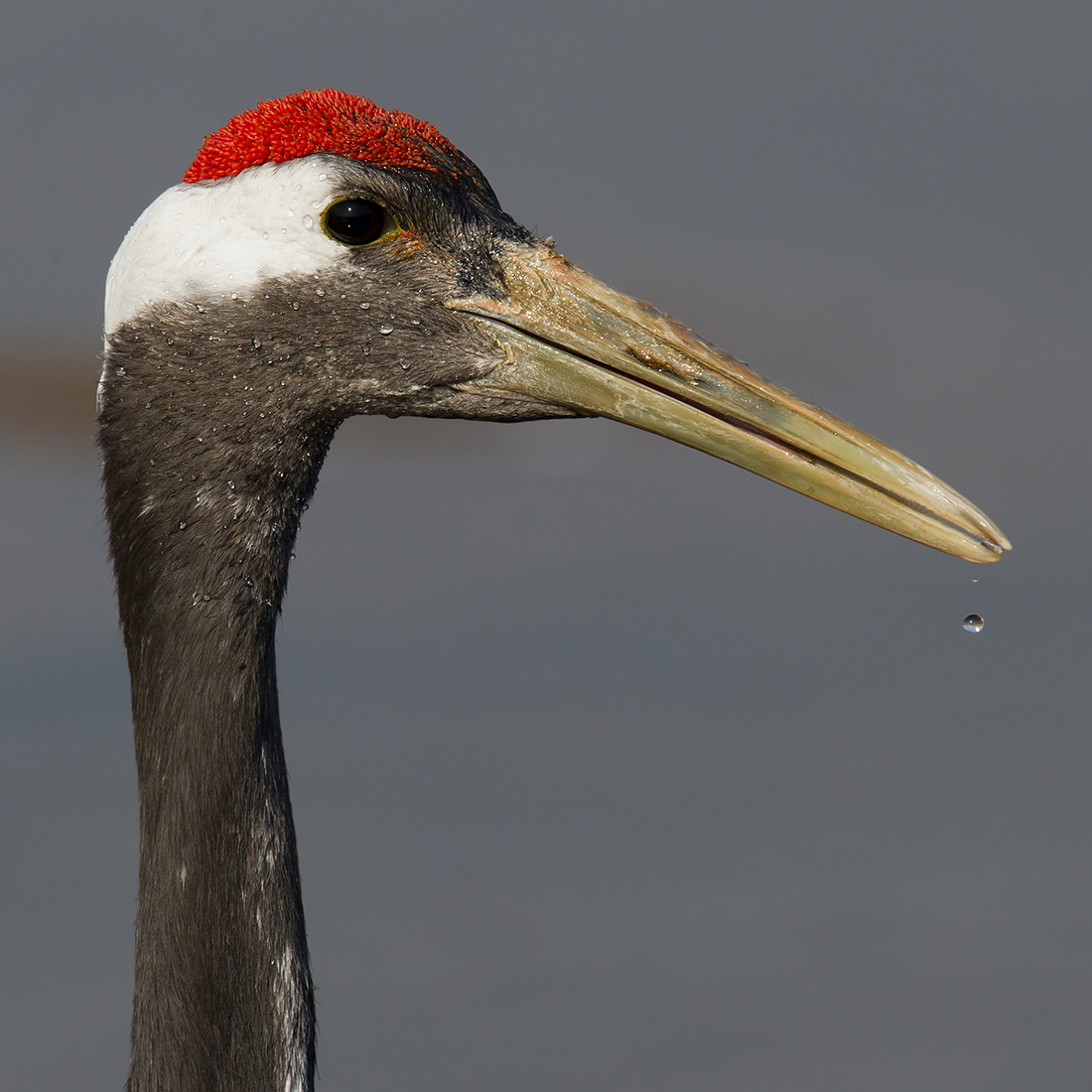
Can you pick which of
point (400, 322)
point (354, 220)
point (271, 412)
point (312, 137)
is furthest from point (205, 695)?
point (312, 137)

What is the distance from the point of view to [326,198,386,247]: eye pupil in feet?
9.93

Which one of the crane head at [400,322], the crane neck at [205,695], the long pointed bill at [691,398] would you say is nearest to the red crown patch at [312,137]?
the crane head at [400,322]

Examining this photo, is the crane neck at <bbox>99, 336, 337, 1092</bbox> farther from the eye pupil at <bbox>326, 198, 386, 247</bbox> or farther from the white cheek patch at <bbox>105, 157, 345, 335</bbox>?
the eye pupil at <bbox>326, 198, 386, 247</bbox>

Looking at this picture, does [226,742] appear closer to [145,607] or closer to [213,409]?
[145,607]

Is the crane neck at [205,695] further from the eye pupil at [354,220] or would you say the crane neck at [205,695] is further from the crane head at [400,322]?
the eye pupil at [354,220]

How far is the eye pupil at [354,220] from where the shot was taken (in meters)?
3.03

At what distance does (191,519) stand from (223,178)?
2.25ft

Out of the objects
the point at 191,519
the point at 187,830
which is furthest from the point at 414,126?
the point at 187,830

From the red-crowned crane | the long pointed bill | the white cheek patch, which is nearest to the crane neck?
the red-crowned crane

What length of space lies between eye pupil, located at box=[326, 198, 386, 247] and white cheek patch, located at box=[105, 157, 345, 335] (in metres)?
0.02

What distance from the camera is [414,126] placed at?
3143 millimetres

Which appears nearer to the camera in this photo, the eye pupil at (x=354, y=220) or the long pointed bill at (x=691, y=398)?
the eye pupil at (x=354, y=220)

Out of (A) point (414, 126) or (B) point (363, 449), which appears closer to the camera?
(A) point (414, 126)

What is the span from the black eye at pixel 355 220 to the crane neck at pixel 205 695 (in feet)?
1.19
